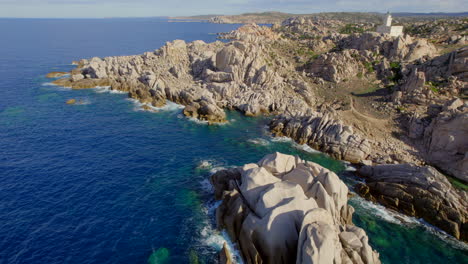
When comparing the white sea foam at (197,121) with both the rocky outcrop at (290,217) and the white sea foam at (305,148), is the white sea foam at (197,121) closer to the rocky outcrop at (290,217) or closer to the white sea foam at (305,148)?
the white sea foam at (305,148)

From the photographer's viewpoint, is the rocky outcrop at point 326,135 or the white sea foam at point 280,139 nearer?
the rocky outcrop at point 326,135

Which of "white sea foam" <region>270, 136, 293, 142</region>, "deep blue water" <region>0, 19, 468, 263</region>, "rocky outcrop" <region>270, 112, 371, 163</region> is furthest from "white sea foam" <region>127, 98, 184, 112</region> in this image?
"white sea foam" <region>270, 136, 293, 142</region>

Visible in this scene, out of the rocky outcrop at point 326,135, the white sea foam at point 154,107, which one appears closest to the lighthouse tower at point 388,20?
the rocky outcrop at point 326,135

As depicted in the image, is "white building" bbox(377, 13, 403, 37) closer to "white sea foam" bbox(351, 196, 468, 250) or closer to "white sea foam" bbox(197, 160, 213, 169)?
"white sea foam" bbox(351, 196, 468, 250)

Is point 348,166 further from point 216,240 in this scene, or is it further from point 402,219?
point 216,240

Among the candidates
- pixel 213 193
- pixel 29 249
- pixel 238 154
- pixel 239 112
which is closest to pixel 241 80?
pixel 239 112

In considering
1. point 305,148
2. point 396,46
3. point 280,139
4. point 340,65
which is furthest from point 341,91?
point 305,148
